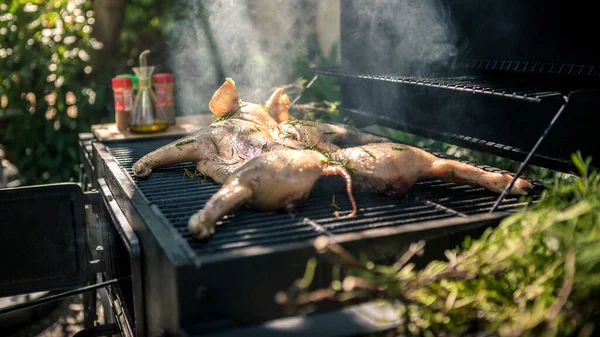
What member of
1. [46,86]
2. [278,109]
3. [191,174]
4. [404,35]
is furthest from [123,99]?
[404,35]

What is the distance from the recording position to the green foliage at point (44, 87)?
7543 mm

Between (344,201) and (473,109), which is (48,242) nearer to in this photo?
(344,201)

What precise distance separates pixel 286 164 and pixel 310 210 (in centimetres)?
27

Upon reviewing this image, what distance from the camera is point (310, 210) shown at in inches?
127

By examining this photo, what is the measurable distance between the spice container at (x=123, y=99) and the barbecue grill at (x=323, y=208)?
1.29ft

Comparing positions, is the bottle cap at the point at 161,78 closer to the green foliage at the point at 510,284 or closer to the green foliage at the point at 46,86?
the green foliage at the point at 46,86

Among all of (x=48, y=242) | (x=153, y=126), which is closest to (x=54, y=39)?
(x=153, y=126)

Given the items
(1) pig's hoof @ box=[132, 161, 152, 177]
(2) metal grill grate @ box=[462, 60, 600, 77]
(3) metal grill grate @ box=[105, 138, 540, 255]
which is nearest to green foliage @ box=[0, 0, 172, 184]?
(1) pig's hoof @ box=[132, 161, 152, 177]

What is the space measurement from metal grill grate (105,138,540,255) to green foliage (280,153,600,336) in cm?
59

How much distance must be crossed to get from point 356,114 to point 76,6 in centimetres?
449

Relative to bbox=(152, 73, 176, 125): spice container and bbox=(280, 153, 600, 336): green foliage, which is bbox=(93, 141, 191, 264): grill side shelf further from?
bbox=(152, 73, 176, 125): spice container

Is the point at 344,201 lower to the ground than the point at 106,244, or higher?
higher

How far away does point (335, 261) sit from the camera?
2553 millimetres

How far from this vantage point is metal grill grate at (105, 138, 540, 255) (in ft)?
9.30
